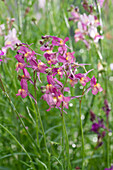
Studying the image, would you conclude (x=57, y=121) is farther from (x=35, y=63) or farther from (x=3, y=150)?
(x=35, y=63)

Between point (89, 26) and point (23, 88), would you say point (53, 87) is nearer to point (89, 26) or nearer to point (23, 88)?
point (23, 88)

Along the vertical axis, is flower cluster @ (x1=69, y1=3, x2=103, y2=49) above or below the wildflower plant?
above

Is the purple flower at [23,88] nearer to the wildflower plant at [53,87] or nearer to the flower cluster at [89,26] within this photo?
the wildflower plant at [53,87]

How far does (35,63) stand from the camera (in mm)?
514

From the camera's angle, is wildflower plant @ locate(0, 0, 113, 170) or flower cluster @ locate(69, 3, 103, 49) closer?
wildflower plant @ locate(0, 0, 113, 170)

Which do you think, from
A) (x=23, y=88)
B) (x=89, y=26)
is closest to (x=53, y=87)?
(x=23, y=88)

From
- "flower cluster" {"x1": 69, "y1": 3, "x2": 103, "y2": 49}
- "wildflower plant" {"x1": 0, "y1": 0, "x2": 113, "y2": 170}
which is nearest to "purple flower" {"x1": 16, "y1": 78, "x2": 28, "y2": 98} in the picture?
"wildflower plant" {"x1": 0, "y1": 0, "x2": 113, "y2": 170}

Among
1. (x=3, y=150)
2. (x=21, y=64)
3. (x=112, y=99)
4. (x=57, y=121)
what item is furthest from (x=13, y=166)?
(x=21, y=64)

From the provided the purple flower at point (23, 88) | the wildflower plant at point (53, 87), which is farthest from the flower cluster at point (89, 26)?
the purple flower at point (23, 88)

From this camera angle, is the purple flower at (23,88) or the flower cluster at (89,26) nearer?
the purple flower at (23,88)

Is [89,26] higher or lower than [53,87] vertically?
higher

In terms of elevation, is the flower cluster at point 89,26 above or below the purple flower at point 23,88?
above

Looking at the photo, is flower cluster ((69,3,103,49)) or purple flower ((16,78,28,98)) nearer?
purple flower ((16,78,28,98))

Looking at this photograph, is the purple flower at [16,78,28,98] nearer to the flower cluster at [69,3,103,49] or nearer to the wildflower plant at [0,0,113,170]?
the wildflower plant at [0,0,113,170]
